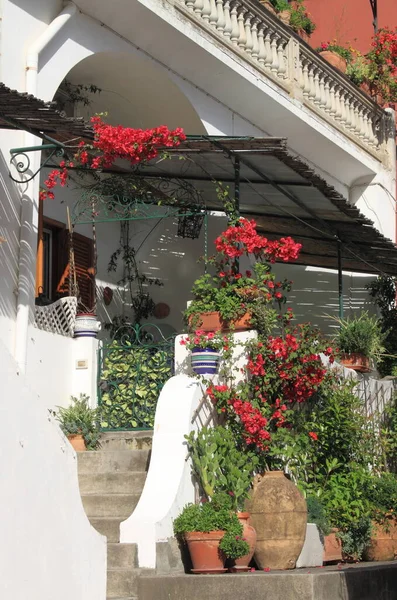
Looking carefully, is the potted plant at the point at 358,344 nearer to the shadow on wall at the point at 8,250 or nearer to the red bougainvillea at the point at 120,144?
the red bougainvillea at the point at 120,144

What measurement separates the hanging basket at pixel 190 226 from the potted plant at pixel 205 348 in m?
4.12

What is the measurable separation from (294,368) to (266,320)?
576 millimetres

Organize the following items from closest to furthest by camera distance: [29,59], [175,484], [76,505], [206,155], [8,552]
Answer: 1. [8,552]
2. [76,505]
3. [175,484]
4. [29,59]
5. [206,155]

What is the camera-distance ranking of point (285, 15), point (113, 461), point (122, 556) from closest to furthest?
point (122, 556) → point (113, 461) → point (285, 15)

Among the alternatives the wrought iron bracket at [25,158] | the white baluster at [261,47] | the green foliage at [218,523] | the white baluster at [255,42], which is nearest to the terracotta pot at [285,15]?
the white baluster at [261,47]

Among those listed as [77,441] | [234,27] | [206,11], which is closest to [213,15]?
[206,11]

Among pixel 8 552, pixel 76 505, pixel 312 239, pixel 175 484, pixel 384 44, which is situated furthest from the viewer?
pixel 384 44

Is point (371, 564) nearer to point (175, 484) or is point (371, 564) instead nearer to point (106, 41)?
point (175, 484)

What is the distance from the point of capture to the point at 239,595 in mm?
9055

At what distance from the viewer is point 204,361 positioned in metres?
11.3

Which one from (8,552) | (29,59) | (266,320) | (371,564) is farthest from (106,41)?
(8,552)

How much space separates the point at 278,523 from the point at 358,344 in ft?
15.2

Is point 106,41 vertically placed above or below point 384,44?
below

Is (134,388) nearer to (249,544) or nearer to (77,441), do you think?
(77,441)
